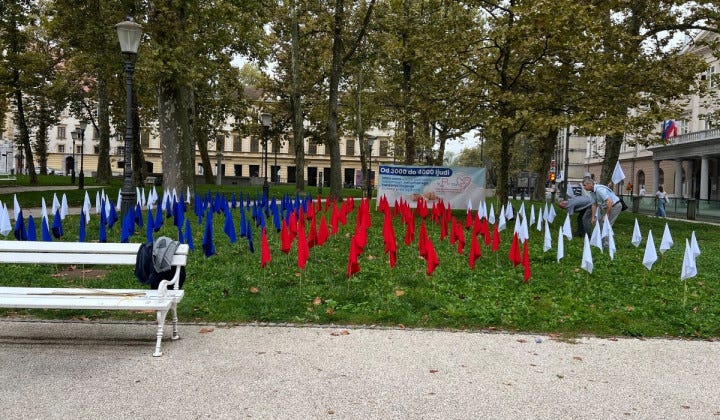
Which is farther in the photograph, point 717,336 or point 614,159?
point 614,159

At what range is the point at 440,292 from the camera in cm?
738

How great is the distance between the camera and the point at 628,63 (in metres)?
18.6

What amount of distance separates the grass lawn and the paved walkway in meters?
0.45

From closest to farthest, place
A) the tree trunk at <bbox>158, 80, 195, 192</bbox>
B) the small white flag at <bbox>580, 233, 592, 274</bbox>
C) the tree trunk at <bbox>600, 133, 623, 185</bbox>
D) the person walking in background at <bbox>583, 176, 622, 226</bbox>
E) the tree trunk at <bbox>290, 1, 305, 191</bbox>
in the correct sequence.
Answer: the small white flag at <bbox>580, 233, 592, 274</bbox>
the person walking in background at <bbox>583, 176, 622, 226</bbox>
the tree trunk at <bbox>158, 80, 195, 192</bbox>
the tree trunk at <bbox>600, 133, 623, 185</bbox>
the tree trunk at <bbox>290, 1, 305, 191</bbox>

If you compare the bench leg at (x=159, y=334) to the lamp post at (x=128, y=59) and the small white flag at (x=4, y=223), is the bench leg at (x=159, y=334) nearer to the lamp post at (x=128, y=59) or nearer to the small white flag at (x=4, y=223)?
the small white flag at (x=4, y=223)

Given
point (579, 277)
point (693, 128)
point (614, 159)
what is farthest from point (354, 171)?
point (579, 277)

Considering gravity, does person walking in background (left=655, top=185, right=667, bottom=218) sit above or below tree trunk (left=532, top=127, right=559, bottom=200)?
below

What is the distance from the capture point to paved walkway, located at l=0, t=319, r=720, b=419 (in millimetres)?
3881

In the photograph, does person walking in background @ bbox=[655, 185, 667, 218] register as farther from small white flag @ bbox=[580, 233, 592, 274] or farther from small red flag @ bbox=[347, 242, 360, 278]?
small red flag @ bbox=[347, 242, 360, 278]

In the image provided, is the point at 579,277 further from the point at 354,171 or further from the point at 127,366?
the point at 354,171

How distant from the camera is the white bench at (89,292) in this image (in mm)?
4934

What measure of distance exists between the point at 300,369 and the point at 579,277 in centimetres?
540

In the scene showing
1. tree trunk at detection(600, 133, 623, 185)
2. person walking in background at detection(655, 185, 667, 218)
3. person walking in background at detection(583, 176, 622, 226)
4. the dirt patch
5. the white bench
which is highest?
tree trunk at detection(600, 133, 623, 185)

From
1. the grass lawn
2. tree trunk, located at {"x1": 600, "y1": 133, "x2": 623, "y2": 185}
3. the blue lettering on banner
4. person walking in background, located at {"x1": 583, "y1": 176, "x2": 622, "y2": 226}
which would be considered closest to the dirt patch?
the grass lawn
